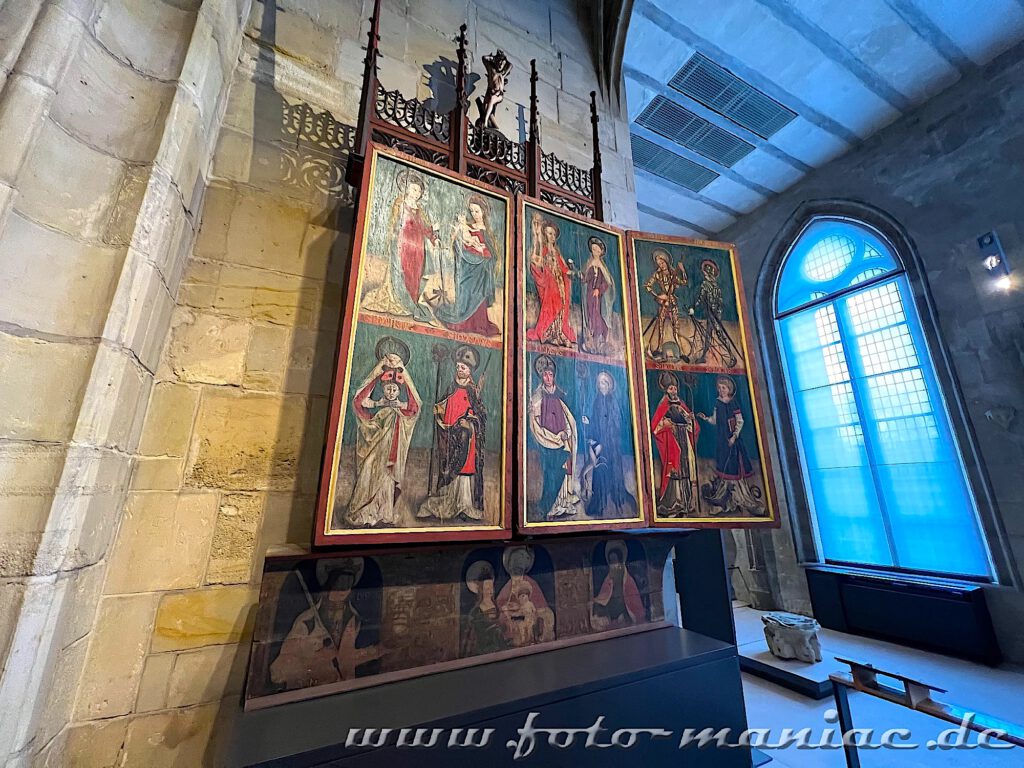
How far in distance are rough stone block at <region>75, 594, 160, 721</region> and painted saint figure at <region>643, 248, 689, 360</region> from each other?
8.75 feet

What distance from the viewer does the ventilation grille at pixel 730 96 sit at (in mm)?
5086

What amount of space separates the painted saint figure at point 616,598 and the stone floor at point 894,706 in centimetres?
162

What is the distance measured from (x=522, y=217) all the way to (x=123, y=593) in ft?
7.94

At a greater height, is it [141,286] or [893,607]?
[141,286]

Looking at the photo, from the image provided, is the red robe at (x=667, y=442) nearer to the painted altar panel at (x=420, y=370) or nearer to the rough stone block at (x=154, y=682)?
the painted altar panel at (x=420, y=370)

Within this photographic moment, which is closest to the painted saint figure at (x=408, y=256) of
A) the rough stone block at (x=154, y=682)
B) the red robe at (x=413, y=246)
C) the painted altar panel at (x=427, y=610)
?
the red robe at (x=413, y=246)

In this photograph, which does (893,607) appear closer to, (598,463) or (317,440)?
(598,463)

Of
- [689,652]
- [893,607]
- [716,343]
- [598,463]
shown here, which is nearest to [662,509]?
[598,463]

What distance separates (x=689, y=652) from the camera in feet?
6.29

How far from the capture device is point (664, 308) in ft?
8.77

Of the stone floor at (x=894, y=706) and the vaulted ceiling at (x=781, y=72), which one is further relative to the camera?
the vaulted ceiling at (x=781, y=72)

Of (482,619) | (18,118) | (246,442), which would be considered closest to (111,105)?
(18,118)

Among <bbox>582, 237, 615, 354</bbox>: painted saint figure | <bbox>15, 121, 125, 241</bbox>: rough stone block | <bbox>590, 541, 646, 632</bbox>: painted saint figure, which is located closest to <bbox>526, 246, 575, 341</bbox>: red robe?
<bbox>582, 237, 615, 354</bbox>: painted saint figure

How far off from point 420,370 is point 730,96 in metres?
6.03
